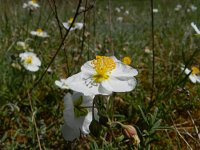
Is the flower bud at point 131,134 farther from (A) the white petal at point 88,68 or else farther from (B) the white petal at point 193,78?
(B) the white petal at point 193,78

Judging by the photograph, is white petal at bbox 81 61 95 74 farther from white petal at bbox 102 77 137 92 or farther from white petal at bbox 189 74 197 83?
white petal at bbox 189 74 197 83

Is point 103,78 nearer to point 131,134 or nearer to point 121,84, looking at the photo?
point 121,84

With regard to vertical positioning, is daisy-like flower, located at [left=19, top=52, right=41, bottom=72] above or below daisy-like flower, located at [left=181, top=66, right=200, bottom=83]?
above

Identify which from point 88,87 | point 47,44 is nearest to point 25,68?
point 47,44

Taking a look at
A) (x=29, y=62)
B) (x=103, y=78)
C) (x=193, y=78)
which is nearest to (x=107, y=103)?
(x=103, y=78)

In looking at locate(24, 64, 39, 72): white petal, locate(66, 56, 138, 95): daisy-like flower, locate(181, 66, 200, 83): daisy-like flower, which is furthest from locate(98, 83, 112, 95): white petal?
locate(24, 64, 39, 72): white petal

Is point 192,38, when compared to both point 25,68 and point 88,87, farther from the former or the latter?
point 88,87

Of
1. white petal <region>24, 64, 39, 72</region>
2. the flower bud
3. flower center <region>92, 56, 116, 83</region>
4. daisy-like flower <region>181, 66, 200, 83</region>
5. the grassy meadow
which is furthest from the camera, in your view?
white petal <region>24, 64, 39, 72</region>
